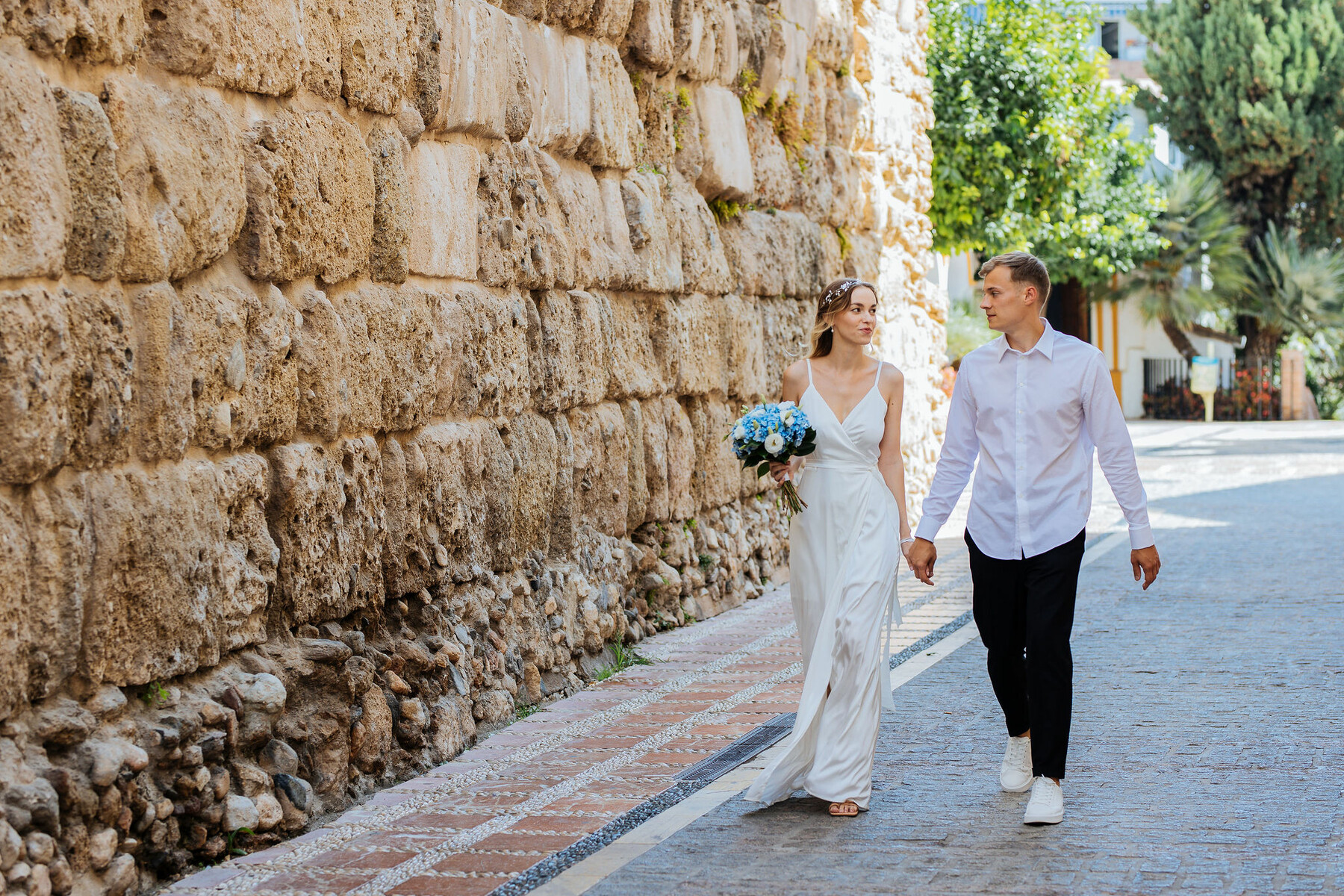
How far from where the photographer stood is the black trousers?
16.7 ft

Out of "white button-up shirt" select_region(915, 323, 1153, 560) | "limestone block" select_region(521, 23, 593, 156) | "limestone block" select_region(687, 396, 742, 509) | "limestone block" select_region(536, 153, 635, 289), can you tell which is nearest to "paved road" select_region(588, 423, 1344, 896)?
"white button-up shirt" select_region(915, 323, 1153, 560)

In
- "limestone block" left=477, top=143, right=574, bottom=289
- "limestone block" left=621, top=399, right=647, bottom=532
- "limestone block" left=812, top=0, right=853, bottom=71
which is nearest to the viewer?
"limestone block" left=477, top=143, right=574, bottom=289

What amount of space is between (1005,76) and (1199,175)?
13441 millimetres

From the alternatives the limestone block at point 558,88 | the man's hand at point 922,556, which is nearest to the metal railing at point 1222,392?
the limestone block at point 558,88

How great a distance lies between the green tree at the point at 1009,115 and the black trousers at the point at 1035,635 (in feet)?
65.2

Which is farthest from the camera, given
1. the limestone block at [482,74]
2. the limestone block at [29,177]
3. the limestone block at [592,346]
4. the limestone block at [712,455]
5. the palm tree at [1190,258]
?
the palm tree at [1190,258]

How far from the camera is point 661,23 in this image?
894 centimetres

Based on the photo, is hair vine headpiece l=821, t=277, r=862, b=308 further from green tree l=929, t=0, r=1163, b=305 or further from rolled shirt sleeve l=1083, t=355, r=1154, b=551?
green tree l=929, t=0, r=1163, b=305

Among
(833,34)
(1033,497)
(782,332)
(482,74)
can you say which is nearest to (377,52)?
(482,74)

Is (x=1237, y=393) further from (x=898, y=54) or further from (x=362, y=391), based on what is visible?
(x=362, y=391)

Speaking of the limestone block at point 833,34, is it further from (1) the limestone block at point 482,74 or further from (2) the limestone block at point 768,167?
(1) the limestone block at point 482,74

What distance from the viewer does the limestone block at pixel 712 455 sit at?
9.65 meters

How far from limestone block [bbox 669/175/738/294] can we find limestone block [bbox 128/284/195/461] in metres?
5.00

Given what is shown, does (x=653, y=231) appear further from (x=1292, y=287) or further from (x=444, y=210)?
(x=1292, y=287)
